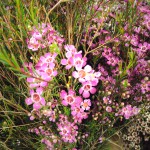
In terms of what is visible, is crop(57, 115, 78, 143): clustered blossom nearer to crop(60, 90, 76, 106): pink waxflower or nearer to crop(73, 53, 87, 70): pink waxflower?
crop(60, 90, 76, 106): pink waxflower

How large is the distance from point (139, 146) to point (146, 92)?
670mm

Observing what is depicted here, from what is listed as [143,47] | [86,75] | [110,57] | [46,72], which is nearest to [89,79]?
[86,75]

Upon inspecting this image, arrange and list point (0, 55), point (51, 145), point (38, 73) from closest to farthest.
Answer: point (0, 55) → point (38, 73) → point (51, 145)

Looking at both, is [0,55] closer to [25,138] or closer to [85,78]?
[85,78]

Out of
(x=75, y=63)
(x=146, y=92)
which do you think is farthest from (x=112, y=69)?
(x=75, y=63)

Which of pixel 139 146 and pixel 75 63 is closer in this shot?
pixel 75 63

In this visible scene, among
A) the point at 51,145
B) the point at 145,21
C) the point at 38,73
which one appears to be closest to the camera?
the point at 38,73

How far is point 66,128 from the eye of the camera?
1.42 meters

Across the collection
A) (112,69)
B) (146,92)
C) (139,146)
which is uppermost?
(112,69)

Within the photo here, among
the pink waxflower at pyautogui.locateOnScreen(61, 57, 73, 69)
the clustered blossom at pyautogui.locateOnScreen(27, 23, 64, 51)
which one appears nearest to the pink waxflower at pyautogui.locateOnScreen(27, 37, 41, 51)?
the clustered blossom at pyautogui.locateOnScreen(27, 23, 64, 51)

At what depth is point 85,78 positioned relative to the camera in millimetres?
989

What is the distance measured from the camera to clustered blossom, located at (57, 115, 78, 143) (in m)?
1.41

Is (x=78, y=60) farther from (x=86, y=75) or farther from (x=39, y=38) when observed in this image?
(x=39, y=38)

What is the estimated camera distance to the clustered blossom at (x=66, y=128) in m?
1.41
